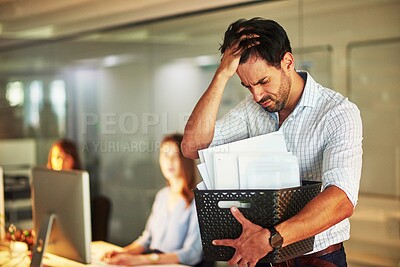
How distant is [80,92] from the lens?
19.8ft

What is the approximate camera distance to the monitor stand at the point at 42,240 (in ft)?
10.3

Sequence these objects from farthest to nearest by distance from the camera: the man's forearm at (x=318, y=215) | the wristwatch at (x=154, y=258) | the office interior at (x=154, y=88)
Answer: the wristwatch at (x=154, y=258), the office interior at (x=154, y=88), the man's forearm at (x=318, y=215)

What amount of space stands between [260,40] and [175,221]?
2297mm

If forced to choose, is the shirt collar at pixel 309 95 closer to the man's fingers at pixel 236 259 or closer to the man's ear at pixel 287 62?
the man's ear at pixel 287 62

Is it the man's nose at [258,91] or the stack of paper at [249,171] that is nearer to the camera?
the stack of paper at [249,171]

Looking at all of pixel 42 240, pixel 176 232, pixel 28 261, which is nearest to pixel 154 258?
pixel 176 232

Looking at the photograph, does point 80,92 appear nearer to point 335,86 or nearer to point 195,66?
point 195,66

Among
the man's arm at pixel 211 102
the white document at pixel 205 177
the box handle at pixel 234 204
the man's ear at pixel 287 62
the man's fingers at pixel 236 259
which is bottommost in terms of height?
the man's fingers at pixel 236 259

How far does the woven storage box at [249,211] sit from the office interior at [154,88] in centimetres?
173

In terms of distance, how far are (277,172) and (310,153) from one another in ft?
0.61

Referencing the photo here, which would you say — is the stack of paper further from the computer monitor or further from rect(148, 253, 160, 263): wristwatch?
rect(148, 253, 160, 263): wristwatch

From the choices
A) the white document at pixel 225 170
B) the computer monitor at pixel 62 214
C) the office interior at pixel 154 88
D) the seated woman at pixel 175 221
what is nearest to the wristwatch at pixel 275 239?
the white document at pixel 225 170

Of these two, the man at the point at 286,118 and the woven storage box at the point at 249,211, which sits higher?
the man at the point at 286,118

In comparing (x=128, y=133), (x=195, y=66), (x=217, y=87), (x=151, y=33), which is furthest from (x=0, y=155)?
(x=217, y=87)
